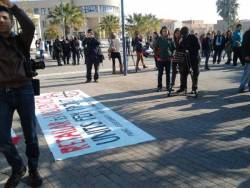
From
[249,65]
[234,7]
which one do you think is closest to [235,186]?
[249,65]

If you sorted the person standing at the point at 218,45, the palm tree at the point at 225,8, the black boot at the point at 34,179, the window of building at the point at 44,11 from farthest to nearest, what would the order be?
the window of building at the point at 44,11, the palm tree at the point at 225,8, the person standing at the point at 218,45, the black boot at the point at 34,179

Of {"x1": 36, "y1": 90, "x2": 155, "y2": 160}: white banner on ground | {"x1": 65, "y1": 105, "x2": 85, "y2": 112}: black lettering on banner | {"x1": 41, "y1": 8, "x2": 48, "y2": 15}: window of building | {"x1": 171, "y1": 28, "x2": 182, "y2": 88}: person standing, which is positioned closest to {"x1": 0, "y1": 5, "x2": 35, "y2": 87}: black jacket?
{"x1": 36, "y1": 90, "x2": 155, "y2": 160}: white banner on ground

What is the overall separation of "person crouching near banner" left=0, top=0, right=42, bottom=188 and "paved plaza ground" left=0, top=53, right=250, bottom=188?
66cm

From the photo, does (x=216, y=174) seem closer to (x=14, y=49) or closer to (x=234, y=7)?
(x=14, y=49)

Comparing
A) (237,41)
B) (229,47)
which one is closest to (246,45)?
(237,41)

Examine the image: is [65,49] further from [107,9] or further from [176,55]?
[107,9]

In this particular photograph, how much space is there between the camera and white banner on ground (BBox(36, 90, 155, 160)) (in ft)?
18.1

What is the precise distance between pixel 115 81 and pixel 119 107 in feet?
15.3

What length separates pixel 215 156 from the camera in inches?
190

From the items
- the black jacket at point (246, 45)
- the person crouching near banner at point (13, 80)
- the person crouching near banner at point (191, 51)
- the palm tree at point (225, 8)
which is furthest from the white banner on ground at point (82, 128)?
the palm tree at point (225, 8)

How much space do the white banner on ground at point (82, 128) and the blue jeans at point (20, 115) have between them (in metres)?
1.12

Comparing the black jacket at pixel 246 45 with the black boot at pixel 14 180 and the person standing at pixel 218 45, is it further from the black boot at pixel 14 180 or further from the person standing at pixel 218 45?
the person standing at pixel 218 45

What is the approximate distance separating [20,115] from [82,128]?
2675 mm

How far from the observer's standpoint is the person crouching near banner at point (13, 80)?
3.65m
